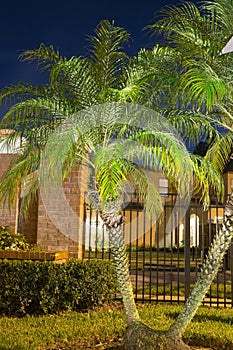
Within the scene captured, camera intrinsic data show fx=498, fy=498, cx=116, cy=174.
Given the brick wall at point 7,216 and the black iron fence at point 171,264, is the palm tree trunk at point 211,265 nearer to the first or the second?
the black iron fence at point 171,264

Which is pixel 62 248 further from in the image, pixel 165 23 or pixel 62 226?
pixel 165 23

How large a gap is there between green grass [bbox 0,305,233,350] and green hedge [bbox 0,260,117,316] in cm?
25

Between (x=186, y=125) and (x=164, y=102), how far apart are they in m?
0.43

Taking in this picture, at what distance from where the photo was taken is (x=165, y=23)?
5777mm

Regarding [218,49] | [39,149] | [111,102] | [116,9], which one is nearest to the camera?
[218,49]

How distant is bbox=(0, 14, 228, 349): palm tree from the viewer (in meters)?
5.71

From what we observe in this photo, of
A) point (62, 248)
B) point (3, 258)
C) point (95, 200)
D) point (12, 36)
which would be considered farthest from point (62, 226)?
point (12, 36)

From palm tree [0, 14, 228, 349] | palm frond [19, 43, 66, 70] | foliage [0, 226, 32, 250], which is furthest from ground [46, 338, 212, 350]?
palm frond [19, 43, 66, 70]

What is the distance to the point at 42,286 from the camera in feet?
25.9

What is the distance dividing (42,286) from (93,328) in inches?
53.9

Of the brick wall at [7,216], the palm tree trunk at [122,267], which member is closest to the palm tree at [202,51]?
the palm tree trunk at [122,267]

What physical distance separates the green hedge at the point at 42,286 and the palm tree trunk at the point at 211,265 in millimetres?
2658

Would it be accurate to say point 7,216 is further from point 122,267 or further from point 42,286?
point 122,267

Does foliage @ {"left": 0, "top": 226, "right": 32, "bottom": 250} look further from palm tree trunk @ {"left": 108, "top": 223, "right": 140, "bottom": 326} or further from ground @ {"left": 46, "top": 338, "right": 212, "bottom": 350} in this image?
palm tree trunk @ {"left": 108, "top": 223, "right": 140, "bottom": 326}
